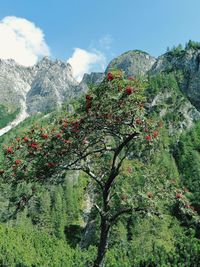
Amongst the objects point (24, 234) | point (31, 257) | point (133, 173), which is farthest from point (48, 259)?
point (133, 173)

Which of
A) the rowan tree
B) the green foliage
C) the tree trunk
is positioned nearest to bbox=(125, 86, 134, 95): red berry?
the rowan tree

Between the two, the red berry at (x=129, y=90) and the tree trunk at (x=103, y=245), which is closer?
the red berry at (x=129, y=90)

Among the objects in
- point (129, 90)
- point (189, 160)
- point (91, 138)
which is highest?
point (189, 160)

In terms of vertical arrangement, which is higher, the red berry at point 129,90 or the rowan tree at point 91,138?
the red berry at point 129,90

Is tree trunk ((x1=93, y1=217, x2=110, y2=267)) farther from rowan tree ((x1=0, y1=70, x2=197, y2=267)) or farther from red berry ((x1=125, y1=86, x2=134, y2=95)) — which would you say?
red berry ((x1=125, y1=86, x2=134, y2=95))

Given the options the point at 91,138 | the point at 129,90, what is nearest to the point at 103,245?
the point at 91,138

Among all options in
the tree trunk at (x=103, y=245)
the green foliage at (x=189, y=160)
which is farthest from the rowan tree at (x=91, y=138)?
the green foliage at (x=189, y=160)

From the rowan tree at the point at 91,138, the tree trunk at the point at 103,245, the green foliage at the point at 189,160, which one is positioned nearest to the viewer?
the rowan tree at the point at 91,138

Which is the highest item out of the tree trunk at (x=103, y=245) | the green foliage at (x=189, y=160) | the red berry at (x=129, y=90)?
the green foliage at (x=189, y=160)

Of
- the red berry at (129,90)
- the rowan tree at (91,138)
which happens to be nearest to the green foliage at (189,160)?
the rowan tree at (91,138)

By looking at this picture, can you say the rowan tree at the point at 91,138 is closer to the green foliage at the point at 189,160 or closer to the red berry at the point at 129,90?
the red berry at the point at 129,90

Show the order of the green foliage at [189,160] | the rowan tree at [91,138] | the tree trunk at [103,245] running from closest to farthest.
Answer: the rowan tree at [91,138], the tree trunk at [103,245], the green foliage at [189,160]

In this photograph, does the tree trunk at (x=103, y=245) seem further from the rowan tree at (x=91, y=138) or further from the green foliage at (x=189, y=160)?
the green foliage at (x=189, y=160)

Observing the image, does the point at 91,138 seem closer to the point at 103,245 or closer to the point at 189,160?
the point at 103,245
